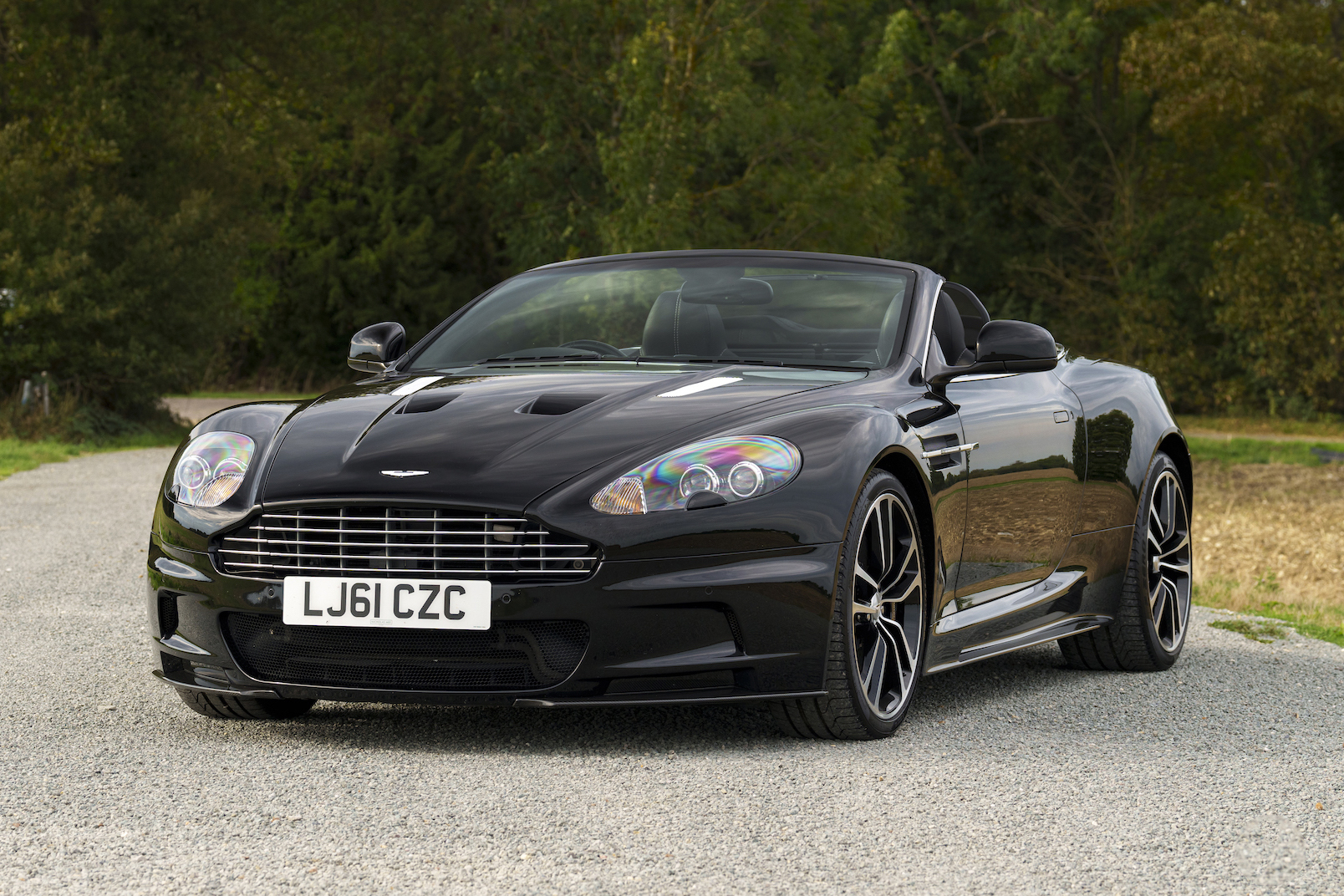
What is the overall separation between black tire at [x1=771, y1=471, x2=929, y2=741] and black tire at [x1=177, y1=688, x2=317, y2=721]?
1473 mm

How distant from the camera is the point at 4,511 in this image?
42.4 feet

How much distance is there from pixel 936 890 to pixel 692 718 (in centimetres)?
189

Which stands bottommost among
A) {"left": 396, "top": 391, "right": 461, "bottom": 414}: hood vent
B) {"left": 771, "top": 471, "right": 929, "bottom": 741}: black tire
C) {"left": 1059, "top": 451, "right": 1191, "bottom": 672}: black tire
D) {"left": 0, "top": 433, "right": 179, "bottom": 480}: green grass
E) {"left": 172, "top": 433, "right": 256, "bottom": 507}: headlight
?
{"left": 0, "top": 433, "right": 179, "bottom": 480}: green grass

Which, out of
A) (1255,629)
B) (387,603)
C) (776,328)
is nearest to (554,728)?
(387,603)

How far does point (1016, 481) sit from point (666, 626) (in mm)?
1795

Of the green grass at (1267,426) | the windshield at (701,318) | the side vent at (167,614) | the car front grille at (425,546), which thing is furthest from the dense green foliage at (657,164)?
the car front grille at (425,546)

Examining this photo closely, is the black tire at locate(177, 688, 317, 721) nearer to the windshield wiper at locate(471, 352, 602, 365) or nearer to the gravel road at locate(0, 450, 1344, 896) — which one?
the gravel road at locate(0, 450, 1344, 896)

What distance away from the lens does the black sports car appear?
4.63 metres

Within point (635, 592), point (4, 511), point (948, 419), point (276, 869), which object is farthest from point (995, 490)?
point (4, 511)

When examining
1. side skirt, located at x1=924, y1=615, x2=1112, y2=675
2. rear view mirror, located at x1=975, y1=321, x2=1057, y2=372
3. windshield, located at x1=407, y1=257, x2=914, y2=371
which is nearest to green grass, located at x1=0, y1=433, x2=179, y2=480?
→ windshield, located at x1=407, y1=257, x2=914, y2=371

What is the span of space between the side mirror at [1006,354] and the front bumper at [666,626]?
3.74ft

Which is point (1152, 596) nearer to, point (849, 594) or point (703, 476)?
point (849, 594)

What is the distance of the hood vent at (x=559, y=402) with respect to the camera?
5.07m

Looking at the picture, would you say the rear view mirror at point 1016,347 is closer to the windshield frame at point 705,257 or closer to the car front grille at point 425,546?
the windshield frame at point 705,257
